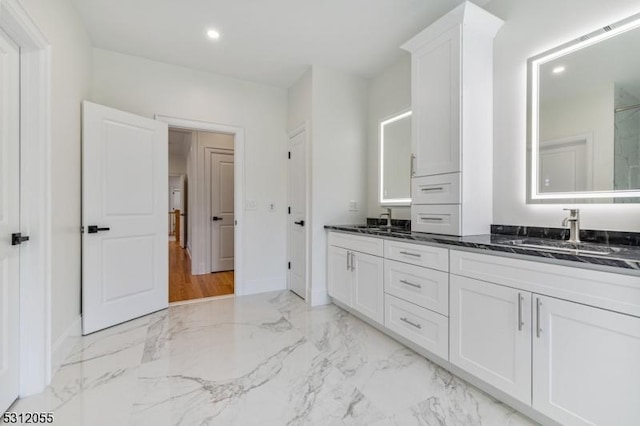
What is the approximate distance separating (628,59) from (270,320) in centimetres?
307

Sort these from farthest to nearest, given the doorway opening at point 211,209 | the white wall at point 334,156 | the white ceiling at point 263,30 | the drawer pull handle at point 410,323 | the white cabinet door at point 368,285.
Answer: the doorway opening at point 211,209 < the white wall at point 334,156 < the white cabinet door at point 368,285 < the white ceiling at point 263,30 < the drawer pull handle at point 410,323

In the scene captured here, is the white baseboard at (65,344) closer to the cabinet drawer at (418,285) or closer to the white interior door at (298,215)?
the white interior door at (298,215)

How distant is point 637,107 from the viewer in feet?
5.12

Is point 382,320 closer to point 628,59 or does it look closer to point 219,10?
point 628,59

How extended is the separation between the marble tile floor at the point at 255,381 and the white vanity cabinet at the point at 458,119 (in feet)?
3.42

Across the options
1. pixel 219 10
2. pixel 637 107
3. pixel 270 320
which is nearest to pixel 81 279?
pixel 270 320

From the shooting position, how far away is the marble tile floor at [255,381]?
4.90 ft

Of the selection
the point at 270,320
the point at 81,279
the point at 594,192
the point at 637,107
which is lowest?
the point at 270,320

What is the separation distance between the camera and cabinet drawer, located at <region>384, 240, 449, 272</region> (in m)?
1.86

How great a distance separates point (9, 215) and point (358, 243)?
2.31m

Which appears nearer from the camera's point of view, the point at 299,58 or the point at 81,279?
the point at 81,279

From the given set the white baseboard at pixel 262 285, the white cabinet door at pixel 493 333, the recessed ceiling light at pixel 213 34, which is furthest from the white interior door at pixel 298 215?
the white cabinet door at pixel 493 333

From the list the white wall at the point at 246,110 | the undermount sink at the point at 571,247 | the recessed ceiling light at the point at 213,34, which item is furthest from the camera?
the white wall at the point at 246,110

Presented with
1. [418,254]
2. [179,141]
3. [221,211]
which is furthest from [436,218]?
[179,141]
